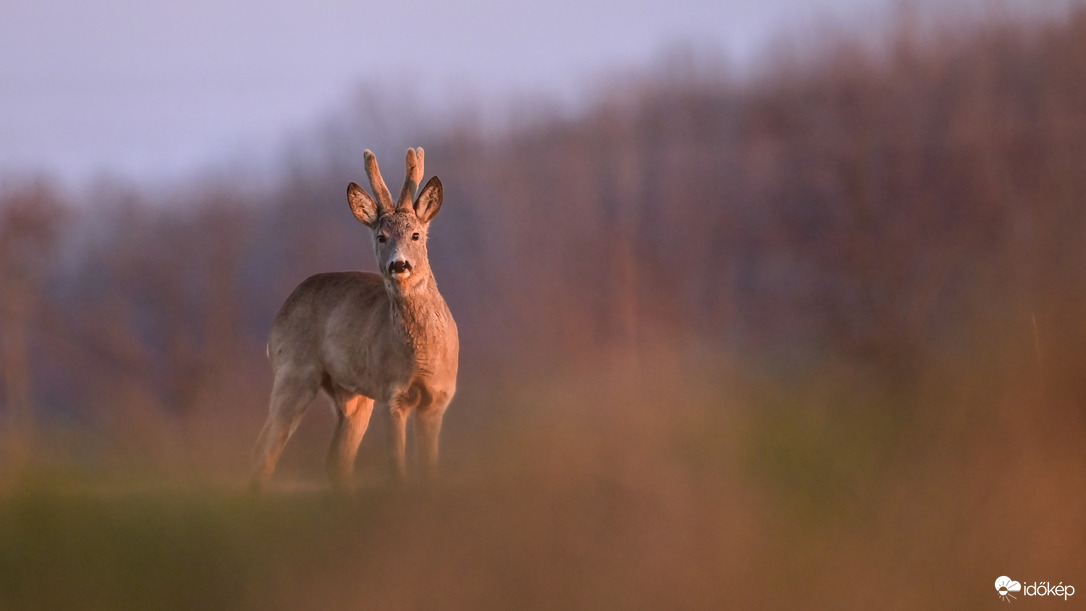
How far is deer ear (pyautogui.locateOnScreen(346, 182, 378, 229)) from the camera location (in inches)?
359

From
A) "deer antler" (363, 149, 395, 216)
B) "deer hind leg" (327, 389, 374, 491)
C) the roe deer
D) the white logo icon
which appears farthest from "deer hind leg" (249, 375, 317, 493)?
the white logo icon

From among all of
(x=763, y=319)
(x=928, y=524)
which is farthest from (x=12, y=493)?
(x=763, y=319)

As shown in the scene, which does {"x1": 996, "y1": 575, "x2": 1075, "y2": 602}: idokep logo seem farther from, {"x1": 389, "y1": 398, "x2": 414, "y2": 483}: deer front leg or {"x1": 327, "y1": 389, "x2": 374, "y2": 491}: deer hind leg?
{"x1": 327, "y1": 389, "x2": 374, "y2": 491}: deer hind leg

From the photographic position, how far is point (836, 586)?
6.20m

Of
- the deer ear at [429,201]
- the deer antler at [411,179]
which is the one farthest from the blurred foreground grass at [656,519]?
the deer antler at [411,179]

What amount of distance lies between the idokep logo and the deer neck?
456 centimetres

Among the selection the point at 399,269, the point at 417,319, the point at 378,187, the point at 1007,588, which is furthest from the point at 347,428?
the point at 1007,588

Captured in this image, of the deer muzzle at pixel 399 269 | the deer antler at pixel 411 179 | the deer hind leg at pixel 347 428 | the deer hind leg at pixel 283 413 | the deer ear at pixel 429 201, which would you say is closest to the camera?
the deer muzzle at pixel 399 269

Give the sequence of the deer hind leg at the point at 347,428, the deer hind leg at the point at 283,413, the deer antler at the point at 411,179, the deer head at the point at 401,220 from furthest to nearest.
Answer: the deer hind leg at the point at 347,428, the deer hind leg at the point at 283,413, the deer antler at the point at 411,179, the deer head at the point at 401,220

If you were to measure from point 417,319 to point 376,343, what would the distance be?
1.89 ft

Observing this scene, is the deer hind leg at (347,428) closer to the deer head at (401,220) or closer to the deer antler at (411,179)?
the deer head at (401,220)

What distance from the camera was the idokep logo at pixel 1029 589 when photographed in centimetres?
633

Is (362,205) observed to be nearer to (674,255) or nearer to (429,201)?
(429,201)

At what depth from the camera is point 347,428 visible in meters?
10.4
